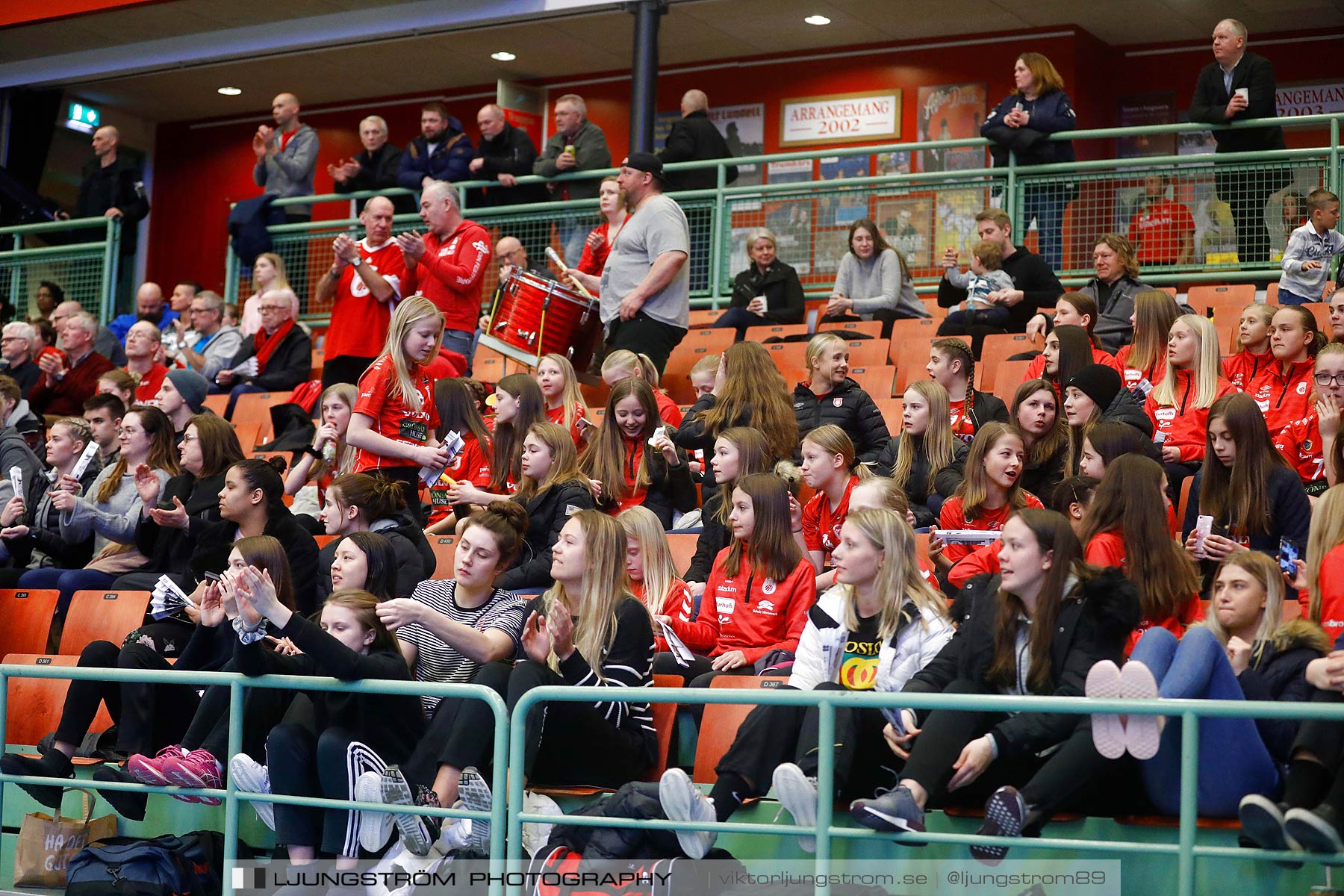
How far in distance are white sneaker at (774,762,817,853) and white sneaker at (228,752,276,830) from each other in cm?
169

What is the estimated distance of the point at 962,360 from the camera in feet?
22.5

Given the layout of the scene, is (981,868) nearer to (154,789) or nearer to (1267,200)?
(154,789)

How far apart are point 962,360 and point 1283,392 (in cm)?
136

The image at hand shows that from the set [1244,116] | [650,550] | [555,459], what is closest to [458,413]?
[555,459]

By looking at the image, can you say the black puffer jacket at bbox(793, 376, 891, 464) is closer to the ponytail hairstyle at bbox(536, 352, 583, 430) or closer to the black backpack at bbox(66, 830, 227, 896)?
the ponytail hairstyle at bbox(536, 352, 583, 430)

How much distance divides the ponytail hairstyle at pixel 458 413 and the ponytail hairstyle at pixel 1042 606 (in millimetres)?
3598

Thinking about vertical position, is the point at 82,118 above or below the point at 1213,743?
above

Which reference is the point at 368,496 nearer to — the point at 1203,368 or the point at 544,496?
the point at 544,496

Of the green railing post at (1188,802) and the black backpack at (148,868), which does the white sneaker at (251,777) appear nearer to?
the black backpack at (148,868)

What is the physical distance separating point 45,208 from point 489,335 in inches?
289

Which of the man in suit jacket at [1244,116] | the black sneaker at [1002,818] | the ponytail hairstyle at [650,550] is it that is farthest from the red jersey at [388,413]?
the man in suit jacket at [1244,116]

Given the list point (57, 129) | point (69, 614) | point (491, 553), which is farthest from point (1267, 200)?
Result: point (57, 129)

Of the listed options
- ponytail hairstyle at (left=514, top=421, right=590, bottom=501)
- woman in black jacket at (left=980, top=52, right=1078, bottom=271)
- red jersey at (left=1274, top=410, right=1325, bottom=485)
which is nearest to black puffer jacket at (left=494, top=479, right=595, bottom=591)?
ponytail hairstyle at (left=514, top=421, right=590, bottom=501)

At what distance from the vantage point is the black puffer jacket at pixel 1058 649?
13.0 feet
